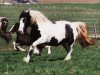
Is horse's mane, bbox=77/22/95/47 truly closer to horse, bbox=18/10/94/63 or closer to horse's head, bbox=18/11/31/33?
horse, bbox=18/10/94/63

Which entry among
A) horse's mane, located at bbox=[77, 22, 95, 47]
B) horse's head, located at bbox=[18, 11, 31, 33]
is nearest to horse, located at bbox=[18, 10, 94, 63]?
horse's head, located at bbox=[18, 11, 31, 33]

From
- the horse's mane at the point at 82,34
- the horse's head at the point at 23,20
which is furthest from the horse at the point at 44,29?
the horse's mane at the point at 82,34

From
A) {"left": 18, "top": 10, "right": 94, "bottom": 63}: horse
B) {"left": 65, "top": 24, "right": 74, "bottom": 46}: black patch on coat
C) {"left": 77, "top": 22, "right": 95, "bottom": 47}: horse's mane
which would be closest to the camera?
{"left": 18, "top": 10, "right": 94, "bottom": 63}: horse

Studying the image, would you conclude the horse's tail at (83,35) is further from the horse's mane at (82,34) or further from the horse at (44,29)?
the horse at (44,29)

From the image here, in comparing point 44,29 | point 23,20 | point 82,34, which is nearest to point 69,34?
point 82,34

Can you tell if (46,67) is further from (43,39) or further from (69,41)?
(69,41)

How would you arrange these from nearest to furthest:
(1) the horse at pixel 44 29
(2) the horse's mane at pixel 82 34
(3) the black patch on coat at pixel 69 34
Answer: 1. (1) the horse at pixel 44 29
2. (3) the black patch on coat at pixel 69 34
3. (2) the horse's mane at pixel 82 34

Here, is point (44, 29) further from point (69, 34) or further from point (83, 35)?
point (83, 35)

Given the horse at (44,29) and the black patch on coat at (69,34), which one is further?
the black patch on coat at (69,34)

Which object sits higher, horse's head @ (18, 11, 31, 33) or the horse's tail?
horse's head @ (18, 11, 31, 33)

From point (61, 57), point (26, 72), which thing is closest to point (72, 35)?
point (61, 57)

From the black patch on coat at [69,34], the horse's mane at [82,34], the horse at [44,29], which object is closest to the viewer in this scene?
the horse at [44,29]

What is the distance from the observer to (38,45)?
46.2ft

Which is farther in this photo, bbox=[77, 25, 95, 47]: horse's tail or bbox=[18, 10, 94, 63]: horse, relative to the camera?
bbox=[77, 25, 95, 47]: horse's tail
